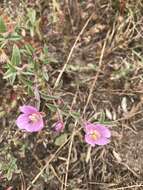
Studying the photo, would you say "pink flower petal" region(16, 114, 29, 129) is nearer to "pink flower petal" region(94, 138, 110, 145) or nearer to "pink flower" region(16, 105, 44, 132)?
"pink flower" region(16, 105, 44, 132)

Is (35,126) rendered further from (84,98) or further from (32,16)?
(32,16)

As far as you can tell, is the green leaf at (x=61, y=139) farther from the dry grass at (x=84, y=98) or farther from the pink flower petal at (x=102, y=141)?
the pink flower petal at (x=102, y=141)

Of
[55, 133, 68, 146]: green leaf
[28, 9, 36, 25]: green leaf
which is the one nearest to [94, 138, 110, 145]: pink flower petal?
[55, 133, 68, 146]: green leaf

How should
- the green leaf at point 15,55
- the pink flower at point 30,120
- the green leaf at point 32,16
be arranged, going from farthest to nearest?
the green leaf at point 32,16, the pink flower at point 30,120, the green leaf at point 15,55

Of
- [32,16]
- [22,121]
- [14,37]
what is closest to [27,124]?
[22,121]

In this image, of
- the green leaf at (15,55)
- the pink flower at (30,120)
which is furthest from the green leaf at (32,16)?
the pink flower at (30,120)
